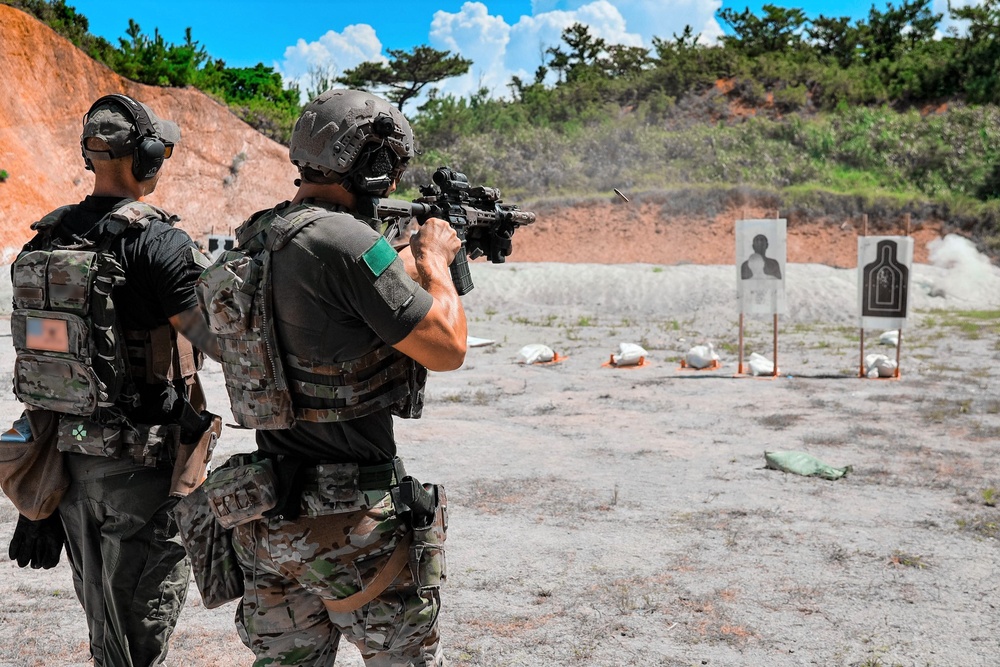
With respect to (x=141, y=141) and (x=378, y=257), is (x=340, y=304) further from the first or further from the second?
(x=141, y=141)

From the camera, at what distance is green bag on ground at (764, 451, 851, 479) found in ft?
20.6

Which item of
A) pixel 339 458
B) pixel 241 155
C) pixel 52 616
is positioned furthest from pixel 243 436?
pixel 241 155

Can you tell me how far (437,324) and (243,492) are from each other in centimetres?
58

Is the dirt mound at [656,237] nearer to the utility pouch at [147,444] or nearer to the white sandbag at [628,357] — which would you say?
the white sandbag at [628,357]

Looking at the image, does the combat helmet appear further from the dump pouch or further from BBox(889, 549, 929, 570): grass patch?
BBox(889, 549, 929, 570): grass patch

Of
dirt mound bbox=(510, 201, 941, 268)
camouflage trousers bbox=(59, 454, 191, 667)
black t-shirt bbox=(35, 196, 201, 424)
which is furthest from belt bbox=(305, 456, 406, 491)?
dirt mound bbox=(510, 201, 941, 268)

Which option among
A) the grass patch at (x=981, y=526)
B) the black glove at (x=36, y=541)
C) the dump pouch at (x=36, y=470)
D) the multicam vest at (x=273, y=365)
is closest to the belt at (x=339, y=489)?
the multicam vest at (x=273, y=365)

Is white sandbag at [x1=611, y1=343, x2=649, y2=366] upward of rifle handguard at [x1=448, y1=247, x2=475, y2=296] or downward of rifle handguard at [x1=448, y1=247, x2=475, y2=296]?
downward

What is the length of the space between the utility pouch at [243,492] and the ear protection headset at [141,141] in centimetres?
119

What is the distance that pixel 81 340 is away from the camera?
2.46 meters

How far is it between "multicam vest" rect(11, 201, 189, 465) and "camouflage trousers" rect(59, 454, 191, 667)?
102mm

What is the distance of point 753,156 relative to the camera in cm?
2884

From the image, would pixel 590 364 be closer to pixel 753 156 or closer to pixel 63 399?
pixel 63 399

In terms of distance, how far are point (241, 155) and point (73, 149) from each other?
488cm
